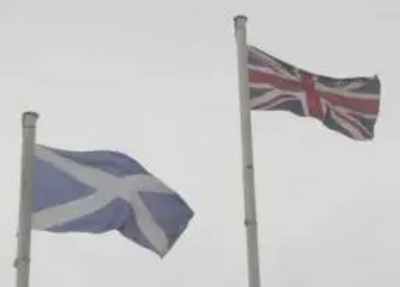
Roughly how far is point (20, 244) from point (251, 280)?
12.4ft

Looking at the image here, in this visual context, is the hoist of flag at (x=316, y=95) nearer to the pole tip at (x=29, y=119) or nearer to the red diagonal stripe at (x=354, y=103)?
the red diagonal stripe at (x=354, y=103)

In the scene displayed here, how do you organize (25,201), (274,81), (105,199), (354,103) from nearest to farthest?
(25,201) < (105,199) < (274,81) < (354,103)

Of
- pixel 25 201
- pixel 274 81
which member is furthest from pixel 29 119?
pixel 274 81

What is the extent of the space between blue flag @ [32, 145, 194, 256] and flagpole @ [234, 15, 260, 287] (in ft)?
4.37

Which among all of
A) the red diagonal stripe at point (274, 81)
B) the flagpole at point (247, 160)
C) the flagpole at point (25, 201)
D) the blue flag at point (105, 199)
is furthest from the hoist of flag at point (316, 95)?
the flagpole at point (25, 201)

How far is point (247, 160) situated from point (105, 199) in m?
2.47

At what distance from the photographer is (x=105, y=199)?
19781mm

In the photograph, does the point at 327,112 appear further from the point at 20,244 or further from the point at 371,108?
the point at 20,244

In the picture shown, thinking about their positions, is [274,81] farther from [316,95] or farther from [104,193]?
[104,193]

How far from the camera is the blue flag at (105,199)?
1923 centimetres

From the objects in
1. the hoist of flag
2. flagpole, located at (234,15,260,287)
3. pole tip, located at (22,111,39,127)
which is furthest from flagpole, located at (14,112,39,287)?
the hoist of flag

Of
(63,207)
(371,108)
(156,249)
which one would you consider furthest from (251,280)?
(371,108)

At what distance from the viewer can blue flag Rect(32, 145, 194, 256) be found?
19.2 m

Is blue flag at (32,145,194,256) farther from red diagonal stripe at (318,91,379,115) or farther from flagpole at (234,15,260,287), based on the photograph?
red diagonal stripe at (318,91,379,115)
